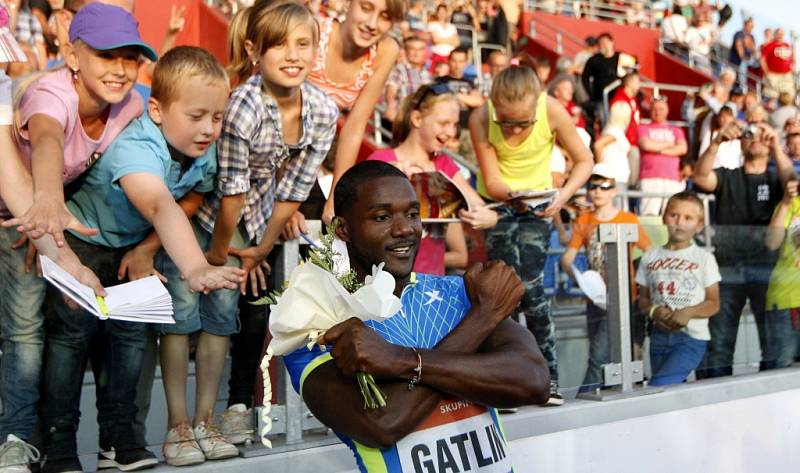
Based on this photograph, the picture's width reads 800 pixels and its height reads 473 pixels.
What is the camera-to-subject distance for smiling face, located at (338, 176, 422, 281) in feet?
8.38

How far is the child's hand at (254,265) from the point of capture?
3949 mm

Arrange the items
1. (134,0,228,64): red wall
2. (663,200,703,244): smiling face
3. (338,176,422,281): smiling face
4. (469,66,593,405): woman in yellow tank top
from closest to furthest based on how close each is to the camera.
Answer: (338,176,422,281): smiling face, (469,66,593,405): woman in yellow tank top, (663,200,703,244): smiling face, (134,0,228,64): red wall

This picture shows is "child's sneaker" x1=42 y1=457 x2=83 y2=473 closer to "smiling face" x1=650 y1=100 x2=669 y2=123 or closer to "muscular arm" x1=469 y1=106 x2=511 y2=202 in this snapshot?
"muscular arm" x1=469 y1=106 x2=511 y2=202

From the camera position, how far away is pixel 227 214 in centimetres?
383

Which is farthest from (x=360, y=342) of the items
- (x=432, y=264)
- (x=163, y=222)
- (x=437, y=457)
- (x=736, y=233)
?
(x=736, y=233)

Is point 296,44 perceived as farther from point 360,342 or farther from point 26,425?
point 360,342

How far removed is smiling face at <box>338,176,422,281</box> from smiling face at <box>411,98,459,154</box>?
2.48 meters

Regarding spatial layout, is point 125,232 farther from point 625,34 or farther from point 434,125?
point 625,34

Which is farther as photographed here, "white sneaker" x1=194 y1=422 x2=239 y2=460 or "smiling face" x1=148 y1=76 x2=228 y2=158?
"white sneaker" x1=194 y1=422 x2=239 y2=460

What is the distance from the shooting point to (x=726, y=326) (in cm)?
568

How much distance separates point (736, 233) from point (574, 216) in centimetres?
104

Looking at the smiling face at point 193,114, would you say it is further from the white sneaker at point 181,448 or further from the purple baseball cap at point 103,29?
the white sneaker at point 181,448

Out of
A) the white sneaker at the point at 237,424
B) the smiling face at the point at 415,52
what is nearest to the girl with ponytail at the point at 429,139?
the white sneaker at the point at 237,424

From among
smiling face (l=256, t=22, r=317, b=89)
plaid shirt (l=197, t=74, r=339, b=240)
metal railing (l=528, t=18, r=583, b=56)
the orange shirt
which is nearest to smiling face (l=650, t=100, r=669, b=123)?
the orange shirt
